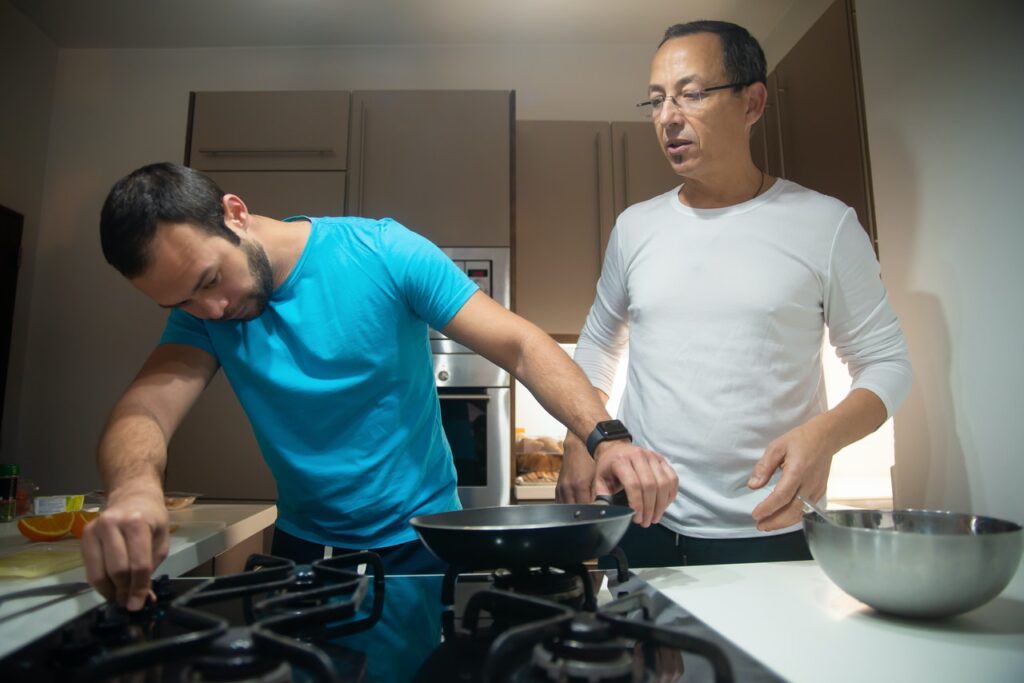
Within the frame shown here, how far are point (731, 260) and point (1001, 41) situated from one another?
0.73m

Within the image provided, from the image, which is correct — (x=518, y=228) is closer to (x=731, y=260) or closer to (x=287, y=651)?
(x=731, y=260)

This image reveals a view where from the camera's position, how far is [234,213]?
96 centimetres

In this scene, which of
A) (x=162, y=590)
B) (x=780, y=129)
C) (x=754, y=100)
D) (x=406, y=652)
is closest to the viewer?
(x=406, y=652)

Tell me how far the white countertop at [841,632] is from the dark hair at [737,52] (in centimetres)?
84

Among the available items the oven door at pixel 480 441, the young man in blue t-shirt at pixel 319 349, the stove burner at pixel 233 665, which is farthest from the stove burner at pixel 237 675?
the oven door at pixel 480 441

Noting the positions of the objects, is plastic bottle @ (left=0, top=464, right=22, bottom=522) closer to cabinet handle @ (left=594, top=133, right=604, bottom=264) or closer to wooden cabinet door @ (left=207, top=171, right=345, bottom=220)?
wooden cabinet door @ (left=207, top=171, right=345, bottom=220)

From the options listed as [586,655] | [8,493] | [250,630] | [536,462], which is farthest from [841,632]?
[536,462]

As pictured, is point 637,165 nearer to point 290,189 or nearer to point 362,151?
point 362,151

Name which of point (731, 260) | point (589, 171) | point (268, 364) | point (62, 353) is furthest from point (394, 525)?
point (62, 353)

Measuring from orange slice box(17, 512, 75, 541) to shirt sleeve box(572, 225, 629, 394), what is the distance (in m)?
0.90

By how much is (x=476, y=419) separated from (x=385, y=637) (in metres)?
1.77

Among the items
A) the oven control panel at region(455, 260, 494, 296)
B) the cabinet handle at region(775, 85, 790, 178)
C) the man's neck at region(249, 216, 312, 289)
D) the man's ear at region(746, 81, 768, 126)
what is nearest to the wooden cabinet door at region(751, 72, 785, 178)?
the cabinet handle at region(775, 85, 790, 178)

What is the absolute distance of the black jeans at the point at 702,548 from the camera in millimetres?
974

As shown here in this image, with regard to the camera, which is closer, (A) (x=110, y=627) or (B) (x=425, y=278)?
(A) (x=110, y=627)
